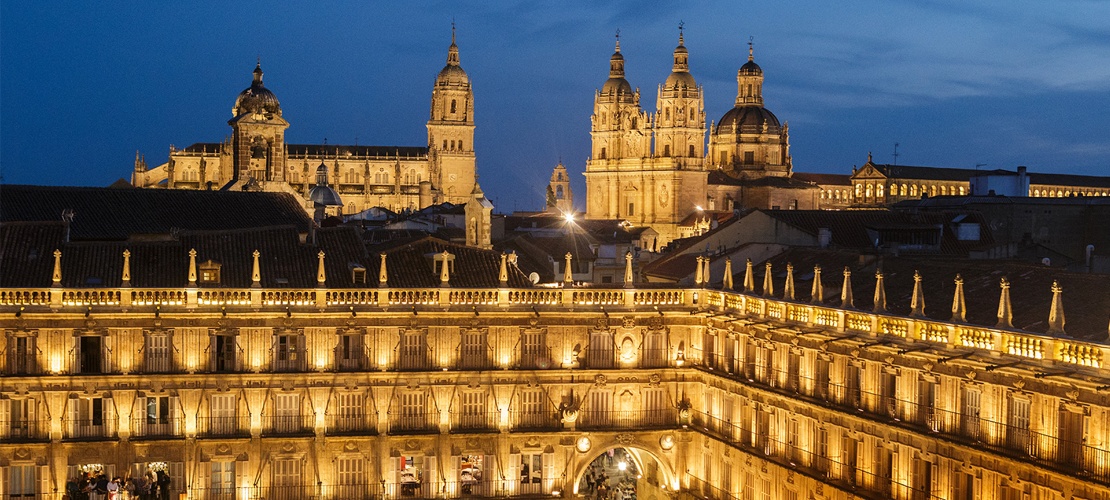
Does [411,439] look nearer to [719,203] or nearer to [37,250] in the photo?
[37,250]

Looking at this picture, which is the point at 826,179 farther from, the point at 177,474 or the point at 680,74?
the point at 177,474

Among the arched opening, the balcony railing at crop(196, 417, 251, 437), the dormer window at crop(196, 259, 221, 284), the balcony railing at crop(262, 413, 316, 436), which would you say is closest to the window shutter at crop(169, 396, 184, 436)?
the balcony railing at crop(196, 417, 251, 437)

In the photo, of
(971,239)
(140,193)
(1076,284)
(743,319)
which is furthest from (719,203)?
(1076,284)

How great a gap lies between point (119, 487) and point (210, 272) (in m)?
9.47

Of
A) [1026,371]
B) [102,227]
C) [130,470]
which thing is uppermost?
[102,227]

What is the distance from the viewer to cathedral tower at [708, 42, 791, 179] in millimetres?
175875

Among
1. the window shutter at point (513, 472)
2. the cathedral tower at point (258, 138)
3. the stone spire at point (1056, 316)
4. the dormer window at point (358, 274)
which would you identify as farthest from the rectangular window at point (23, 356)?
the cathedral tower at point (258, 138)

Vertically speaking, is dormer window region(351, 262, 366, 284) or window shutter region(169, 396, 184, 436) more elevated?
dormer window region(351, 262, 366, 284)

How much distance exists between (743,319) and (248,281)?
67.3ft

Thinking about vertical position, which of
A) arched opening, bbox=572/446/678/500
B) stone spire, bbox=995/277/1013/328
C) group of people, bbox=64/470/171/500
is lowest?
arched opening, bbox=572/446/678/500

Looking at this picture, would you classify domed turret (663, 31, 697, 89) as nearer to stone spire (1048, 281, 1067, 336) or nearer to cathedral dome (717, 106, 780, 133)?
cathedral dome (717, 106, 780, 133)

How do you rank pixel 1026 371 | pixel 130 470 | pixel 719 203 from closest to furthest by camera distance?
pixel 1026 371 → pixel 130 470 → pixel 719 203

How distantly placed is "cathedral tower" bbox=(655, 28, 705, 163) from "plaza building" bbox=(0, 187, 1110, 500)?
106 m

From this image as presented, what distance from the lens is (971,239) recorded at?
7925 centimetres
